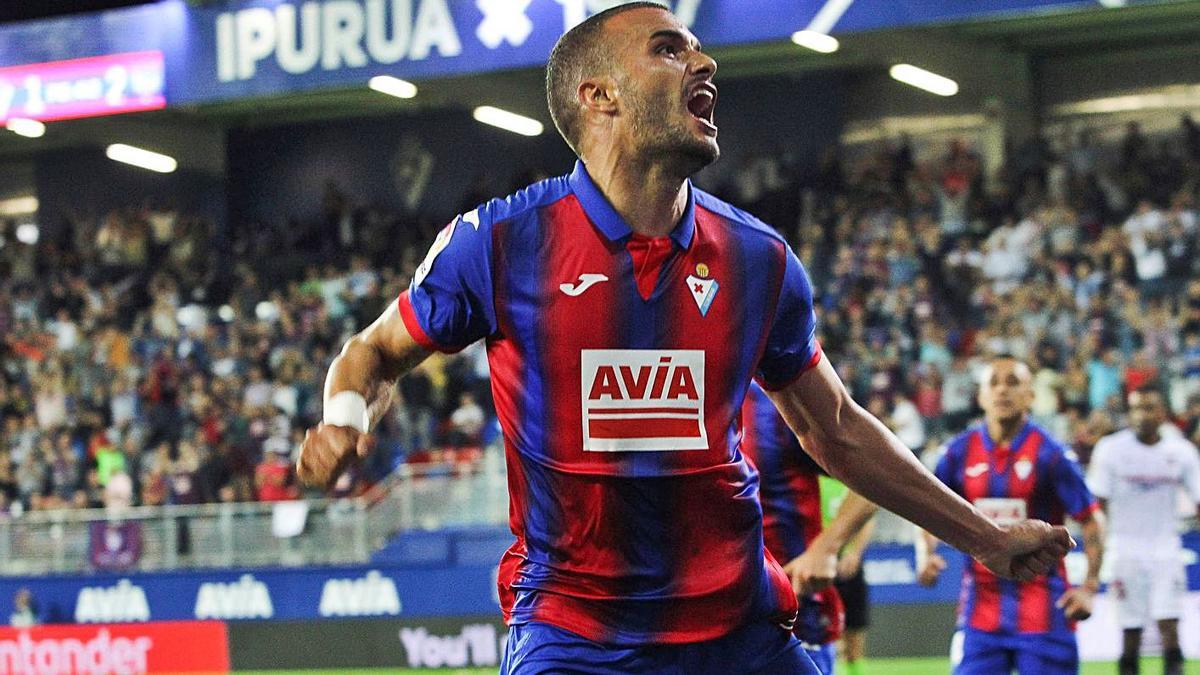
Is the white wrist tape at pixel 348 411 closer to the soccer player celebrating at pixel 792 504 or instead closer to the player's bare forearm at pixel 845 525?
the player's bare forearm at pixel 845 525

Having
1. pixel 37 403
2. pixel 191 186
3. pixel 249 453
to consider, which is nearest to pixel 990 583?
pixel 249 453

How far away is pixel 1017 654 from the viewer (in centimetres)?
752

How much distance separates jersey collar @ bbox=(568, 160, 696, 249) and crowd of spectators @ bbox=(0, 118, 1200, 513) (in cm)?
1159

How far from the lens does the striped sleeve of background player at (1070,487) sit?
7.86 m

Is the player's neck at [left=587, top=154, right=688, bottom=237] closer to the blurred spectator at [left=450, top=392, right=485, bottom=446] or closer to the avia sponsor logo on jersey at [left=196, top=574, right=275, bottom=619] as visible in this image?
the avia sponsor logo on jersey at [left=196, top=574, right=275, bottom=619]

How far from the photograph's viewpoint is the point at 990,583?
755 cm

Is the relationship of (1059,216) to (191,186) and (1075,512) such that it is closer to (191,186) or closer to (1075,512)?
(1075,512)

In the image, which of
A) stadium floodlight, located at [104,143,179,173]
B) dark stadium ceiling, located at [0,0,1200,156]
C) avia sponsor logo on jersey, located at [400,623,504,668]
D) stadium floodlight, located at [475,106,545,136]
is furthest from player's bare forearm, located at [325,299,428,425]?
stadium floodlight, located at [104,143,179,173]

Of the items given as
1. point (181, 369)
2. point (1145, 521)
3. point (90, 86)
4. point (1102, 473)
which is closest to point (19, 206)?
point (90, 86)

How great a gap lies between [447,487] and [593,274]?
1268 centimetres

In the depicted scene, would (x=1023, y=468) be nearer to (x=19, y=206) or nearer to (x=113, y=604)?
(x=113, y=604)

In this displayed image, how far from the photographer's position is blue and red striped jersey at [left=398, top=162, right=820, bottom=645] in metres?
3.57

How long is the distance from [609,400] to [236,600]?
1387 cm

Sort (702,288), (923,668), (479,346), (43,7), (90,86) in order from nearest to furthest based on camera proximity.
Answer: (702,288)
(923,668)
(479,346)
(90,86)
(43,7)
